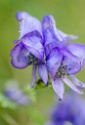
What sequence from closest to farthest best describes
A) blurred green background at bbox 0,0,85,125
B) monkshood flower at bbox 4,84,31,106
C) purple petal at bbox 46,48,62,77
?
purple petal at bbox 46,48,62,77 → monkshood flower at bbox 4,84,31,106 → blurred green background at bbox 0,0,85,125

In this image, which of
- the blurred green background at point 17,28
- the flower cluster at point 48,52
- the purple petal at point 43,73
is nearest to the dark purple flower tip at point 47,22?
the flower cluster at point 48,52

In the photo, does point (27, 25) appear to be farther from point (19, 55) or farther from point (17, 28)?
point (17, 28)

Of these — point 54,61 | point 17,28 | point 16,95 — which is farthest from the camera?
point 17,28

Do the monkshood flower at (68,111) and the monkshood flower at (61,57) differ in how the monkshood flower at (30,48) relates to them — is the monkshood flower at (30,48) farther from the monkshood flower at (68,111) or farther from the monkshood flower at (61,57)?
the monkshood flower at (68,111)

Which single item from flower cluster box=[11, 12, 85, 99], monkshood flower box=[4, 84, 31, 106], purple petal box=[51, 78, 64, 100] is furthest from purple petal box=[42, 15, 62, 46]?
monkshood flower box=[4, 84, 31, 106]

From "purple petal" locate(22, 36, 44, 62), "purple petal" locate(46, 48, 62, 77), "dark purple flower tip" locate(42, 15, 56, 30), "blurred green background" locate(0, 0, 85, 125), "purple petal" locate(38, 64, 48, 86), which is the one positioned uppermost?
"dark purple flower tip" locate(42, 15, 56, 30)

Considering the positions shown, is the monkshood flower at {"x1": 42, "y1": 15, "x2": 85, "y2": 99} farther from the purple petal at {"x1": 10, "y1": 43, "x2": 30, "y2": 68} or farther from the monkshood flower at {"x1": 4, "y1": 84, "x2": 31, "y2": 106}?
the monkshood flower at {"x1": 4, "y1": 84, "x2": 31, "y2": 106}

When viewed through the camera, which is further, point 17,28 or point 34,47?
point 17,28

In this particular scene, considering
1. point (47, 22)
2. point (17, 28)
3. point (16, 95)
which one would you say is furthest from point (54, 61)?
point (17, 28)
